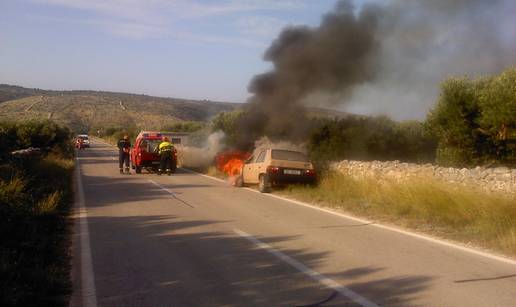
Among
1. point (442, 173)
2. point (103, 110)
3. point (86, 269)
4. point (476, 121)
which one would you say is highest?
point (103, 110)

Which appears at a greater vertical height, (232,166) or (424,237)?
(232,166)

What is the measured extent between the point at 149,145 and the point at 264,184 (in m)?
9.88

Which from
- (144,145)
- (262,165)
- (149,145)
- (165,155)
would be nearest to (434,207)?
(262,165)

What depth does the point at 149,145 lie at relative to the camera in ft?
83.2

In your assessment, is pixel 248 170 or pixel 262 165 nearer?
pixel 262 165

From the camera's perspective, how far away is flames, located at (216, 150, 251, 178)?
875 inches

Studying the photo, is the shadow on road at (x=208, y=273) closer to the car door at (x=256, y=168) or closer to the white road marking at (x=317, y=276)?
the white road marking at (x=317, y=276)

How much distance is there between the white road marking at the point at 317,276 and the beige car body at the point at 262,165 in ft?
25.1

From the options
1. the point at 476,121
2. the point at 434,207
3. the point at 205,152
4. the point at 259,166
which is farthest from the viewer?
the point at 205,152

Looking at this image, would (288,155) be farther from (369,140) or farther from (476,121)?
(369,140)

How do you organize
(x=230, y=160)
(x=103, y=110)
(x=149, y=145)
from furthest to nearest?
(x=103, y=110) → (x=149, y=145) → (x=230, y=160)

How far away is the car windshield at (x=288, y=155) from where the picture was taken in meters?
17.1

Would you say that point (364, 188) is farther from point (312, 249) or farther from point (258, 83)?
point (258, 83)

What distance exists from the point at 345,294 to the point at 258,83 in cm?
1813
